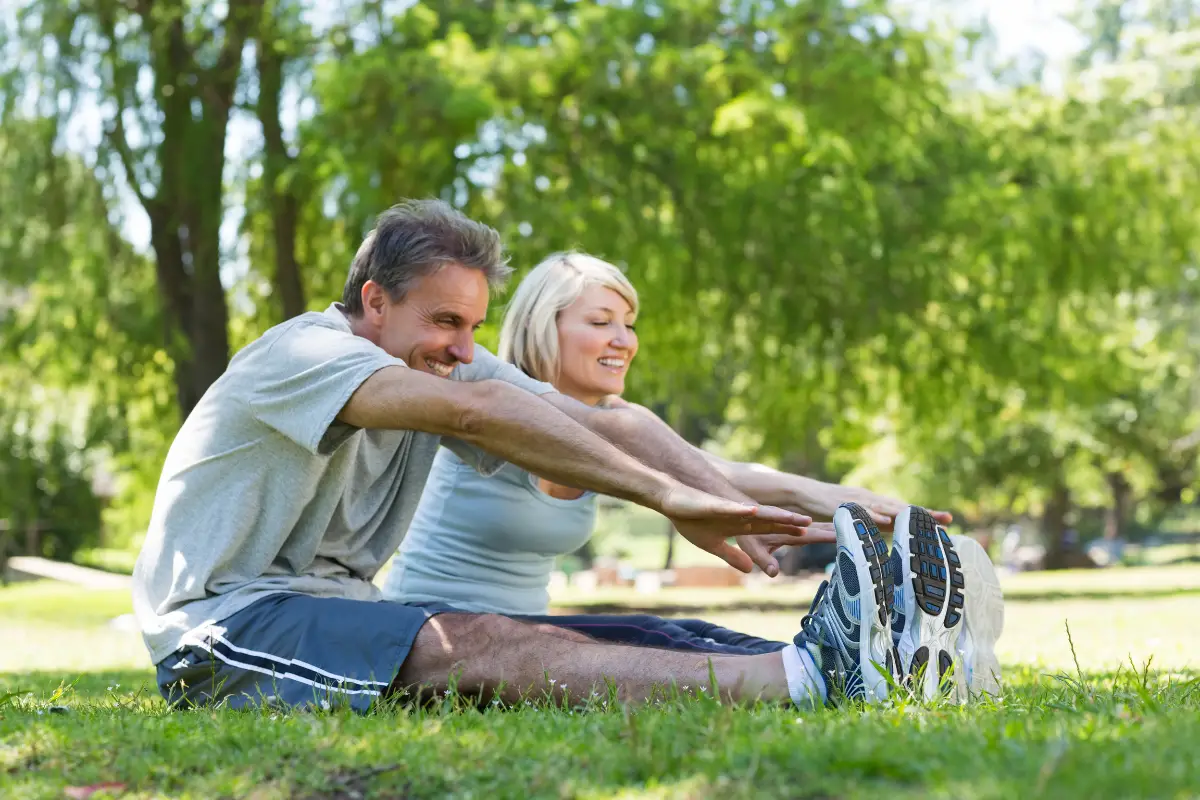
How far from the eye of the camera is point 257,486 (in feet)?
12.4

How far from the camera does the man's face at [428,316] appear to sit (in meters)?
4.11

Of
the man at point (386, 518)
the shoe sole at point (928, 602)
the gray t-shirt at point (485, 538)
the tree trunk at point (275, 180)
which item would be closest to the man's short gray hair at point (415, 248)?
the man at point (386, 518)

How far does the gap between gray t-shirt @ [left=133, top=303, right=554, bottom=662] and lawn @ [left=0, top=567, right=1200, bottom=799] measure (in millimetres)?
380

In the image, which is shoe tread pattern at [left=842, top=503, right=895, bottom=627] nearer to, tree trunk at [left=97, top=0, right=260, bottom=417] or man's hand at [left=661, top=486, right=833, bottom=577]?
man's hand at [left=661, top=486, right=833, bottom=577]

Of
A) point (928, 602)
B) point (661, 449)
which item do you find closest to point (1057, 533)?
point (661, 449)

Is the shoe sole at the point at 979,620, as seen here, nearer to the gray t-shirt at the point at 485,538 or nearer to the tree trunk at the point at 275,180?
the gray t-shirt at the point at 485,538

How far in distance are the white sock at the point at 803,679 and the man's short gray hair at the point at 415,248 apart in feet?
5.21

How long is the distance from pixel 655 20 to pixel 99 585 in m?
14.9

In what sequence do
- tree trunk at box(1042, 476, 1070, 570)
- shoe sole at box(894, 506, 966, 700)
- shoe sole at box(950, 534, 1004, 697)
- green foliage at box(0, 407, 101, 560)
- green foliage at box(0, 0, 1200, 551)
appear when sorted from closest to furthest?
shoe sole at box(894, 506, 966, 700), shoe sole at box(950, 534, 1004, 697), green foliage at box(0, 0, 1200, 551), green foliage at box(0, 407, 101, 560), tree trunk at box(1042, 476, 1070, 570)

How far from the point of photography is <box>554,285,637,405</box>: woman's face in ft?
17.4

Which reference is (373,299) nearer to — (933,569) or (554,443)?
(554,443)

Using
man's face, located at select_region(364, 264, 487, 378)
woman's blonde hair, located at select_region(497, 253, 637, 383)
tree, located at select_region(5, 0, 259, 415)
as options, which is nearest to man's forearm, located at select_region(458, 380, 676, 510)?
man's face, located at select_region(364, 264, 487, 378)

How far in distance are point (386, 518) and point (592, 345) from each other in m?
1.35

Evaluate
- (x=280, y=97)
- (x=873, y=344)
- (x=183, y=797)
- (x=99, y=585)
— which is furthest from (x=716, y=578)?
(x=183, y=797)
